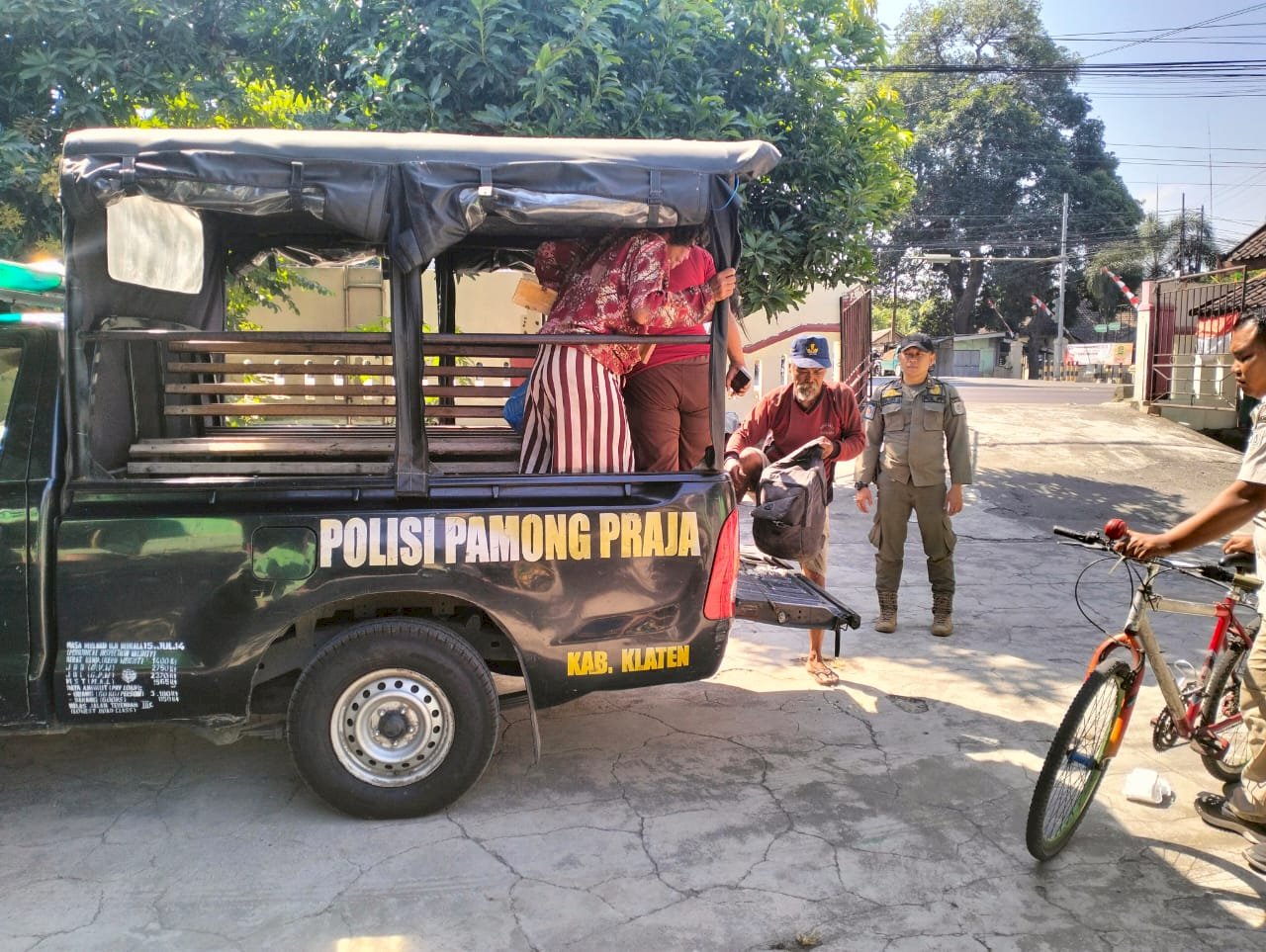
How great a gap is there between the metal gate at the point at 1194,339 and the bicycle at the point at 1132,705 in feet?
42.8

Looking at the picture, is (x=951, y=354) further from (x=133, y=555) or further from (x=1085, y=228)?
(x=133, y=555)

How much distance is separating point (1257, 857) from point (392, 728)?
292 cm

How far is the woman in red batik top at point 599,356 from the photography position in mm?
3740

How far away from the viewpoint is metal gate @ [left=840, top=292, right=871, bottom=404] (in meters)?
13.8

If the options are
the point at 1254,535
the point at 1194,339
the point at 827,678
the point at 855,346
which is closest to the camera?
the point at 1254,535

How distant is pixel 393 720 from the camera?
3447 mm

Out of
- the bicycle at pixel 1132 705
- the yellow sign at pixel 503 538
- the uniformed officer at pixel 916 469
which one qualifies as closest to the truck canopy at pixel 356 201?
the yellow sign at pixel 503 538

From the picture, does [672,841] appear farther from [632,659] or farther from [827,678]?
[827,678]

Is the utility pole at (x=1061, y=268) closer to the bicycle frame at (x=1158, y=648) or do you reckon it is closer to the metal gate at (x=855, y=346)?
the metal gate at (x=855, y=346)

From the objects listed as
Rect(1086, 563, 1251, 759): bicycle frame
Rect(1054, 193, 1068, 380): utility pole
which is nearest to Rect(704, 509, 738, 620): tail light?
Rect(1086, 563, 1251, 759): bicycle frame

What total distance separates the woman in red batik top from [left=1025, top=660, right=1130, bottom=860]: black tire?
183 centimetres

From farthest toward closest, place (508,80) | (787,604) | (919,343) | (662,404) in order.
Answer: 1. (508,80)
2. (919,343)
3. (662,404)
4. (787,604)

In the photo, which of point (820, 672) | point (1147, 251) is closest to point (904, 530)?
point (820, 672)

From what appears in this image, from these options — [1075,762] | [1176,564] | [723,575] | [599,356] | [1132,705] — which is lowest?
[1075,762]
